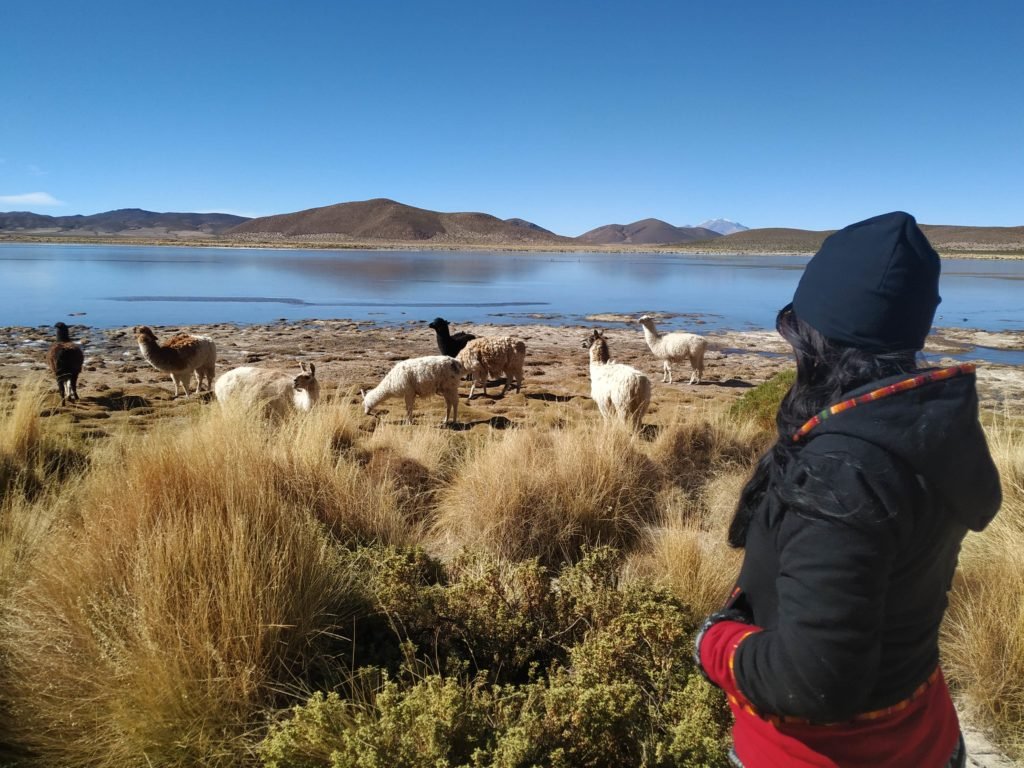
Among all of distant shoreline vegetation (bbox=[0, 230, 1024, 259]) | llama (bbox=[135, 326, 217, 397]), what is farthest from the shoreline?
llama (bbox=[135, 326, 217, 397])

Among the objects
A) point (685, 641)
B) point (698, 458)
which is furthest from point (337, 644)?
point (698, 458)

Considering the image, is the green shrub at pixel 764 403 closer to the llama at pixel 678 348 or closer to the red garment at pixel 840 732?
the llama at pixel 678 348

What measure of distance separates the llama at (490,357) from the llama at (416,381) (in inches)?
73.9

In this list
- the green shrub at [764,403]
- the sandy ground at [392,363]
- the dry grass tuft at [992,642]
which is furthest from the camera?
the sandy ground at [392,363]

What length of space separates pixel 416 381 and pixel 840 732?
25.7 feet

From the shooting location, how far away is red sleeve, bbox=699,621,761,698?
4.55 feet

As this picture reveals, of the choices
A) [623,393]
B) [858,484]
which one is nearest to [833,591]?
[858,484]

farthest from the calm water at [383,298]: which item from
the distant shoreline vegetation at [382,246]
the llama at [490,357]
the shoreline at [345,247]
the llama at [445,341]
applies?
the distant shoreline vegetation at [382,246]

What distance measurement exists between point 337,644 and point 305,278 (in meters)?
40.8

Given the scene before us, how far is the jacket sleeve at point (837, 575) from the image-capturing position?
1101 mm

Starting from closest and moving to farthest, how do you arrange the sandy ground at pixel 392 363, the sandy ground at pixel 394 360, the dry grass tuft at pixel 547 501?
1. the dry grass tuft at pixel 547 501
2. the sandy ground at pixel 392 363
3. the sandy ground at pixel 394 360

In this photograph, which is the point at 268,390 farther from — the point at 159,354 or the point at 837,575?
the point at 837,575

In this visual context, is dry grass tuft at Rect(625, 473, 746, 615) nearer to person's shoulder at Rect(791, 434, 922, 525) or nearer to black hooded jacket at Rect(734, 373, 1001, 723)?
black hooded jacket at Rect(734, 373, 1001, 723)

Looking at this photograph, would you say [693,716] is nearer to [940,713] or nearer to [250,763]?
[940,713]
